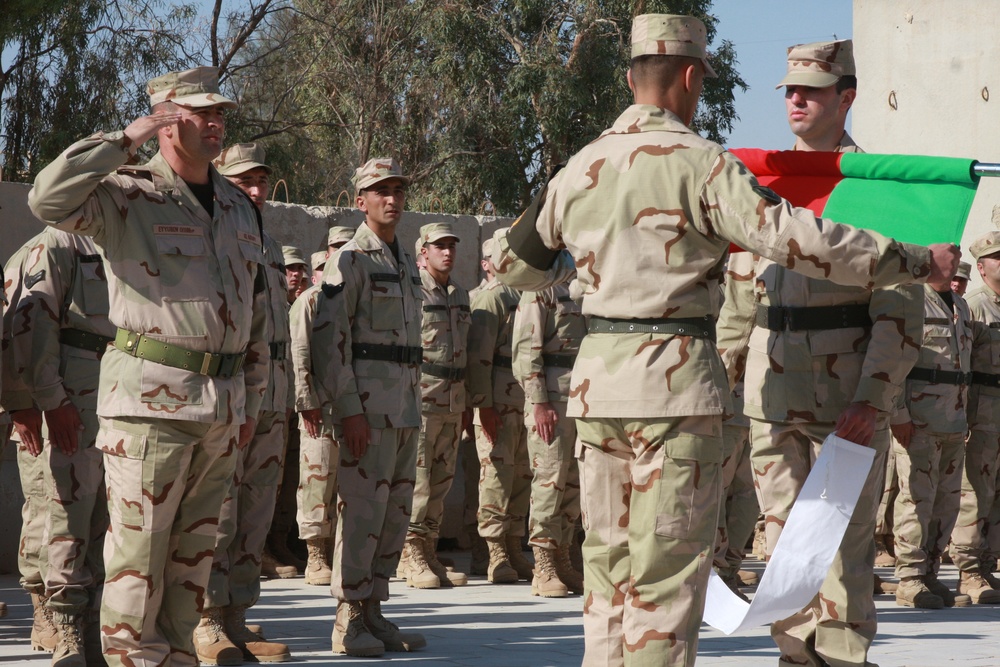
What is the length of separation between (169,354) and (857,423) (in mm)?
2661

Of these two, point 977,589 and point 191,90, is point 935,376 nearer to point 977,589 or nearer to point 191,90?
point 977,589

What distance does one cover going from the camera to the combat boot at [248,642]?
630 centimetres

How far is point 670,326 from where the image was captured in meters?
4.21

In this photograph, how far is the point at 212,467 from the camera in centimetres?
507

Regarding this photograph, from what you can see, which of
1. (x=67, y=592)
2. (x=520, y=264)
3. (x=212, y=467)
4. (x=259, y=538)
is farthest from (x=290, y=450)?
(x=520, y=264)

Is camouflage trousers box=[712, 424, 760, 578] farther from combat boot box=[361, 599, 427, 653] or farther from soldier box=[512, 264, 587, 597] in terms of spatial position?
combat boot box=[361, 599, 427, 653]

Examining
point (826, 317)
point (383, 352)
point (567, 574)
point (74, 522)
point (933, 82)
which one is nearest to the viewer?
point (826, 317)

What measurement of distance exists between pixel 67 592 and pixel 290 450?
4.66 meters

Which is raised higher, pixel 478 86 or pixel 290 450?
pixel 478 86

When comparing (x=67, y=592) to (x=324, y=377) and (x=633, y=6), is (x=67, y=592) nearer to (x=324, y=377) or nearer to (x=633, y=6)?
(x=324, y=377)

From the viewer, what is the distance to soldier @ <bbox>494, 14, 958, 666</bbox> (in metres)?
4.08

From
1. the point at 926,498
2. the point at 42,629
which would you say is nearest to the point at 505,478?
the point at 926,498

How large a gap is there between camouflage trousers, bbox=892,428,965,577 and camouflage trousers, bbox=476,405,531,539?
2.72m

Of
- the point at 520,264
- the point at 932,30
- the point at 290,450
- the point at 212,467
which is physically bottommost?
the point at 290,450
